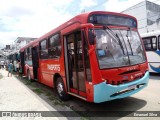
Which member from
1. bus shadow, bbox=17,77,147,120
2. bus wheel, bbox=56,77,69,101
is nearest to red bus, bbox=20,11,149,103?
bus wheel, bbox=56,77,69,101

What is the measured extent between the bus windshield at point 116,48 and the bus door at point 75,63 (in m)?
0.66

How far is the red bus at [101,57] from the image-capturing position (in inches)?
196

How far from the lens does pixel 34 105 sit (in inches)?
274

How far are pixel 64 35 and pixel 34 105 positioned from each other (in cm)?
286

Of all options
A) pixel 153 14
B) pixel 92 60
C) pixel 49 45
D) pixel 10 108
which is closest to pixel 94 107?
pixel 92 60

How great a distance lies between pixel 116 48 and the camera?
5406 mm

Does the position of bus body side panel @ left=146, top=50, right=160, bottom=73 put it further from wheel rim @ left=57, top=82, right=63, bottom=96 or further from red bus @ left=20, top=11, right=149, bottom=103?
wheel rim @ left=57, top=82, right=63, bottom=96

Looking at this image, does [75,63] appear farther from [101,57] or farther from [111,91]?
[111,91]

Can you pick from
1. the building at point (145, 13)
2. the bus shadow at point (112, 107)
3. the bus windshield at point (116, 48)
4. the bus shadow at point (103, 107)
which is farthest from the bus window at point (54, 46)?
the building at point (145, 13)

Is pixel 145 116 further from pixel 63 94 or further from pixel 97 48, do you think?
pixel 63 94

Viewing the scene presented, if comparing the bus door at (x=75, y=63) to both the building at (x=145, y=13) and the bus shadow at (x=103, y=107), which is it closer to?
the bus shadow at (x=103, y=107)

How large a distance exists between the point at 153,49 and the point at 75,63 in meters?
7.85

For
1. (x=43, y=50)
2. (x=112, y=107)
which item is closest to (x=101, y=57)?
(x=112, y=107)

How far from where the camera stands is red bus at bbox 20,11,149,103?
16.4 feet
